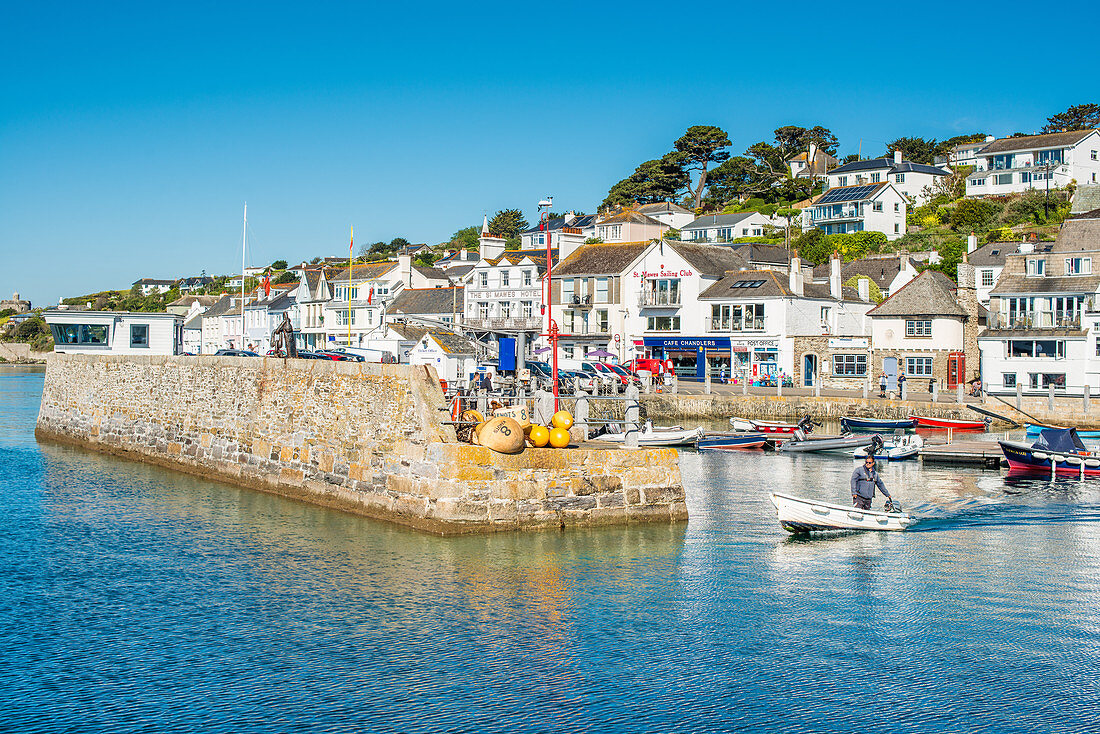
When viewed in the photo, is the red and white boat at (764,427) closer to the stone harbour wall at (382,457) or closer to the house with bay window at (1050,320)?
the house with bay window at (1050,320)

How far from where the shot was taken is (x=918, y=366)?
55781 mm

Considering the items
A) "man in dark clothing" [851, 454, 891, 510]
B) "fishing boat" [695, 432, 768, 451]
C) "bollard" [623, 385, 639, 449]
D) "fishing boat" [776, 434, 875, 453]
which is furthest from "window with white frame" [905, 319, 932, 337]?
"man in dark clothing" [851, 454, 891, 510]

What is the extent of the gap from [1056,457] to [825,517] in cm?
1438

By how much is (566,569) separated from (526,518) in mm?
2222

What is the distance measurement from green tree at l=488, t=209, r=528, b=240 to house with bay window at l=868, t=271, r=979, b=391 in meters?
84.6

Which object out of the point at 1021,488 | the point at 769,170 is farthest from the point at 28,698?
the point at 769,170

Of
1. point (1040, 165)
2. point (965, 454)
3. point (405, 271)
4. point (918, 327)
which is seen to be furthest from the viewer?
point (1040, 165)

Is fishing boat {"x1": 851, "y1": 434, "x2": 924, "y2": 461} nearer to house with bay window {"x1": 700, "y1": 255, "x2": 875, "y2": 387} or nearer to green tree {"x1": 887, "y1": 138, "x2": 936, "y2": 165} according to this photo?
house with bay window {"x1": 700, "y1": 255, "x2": 875, "y2": 387}

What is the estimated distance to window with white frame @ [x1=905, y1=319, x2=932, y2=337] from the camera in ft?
182

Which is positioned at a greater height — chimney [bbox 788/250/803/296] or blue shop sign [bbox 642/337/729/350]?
chimney [bbox 788/250/803/296]

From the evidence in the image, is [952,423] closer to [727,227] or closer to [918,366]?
[918,366]

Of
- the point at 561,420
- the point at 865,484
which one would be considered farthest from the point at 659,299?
the point at 561,420

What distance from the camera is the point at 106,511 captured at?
24.3 meters

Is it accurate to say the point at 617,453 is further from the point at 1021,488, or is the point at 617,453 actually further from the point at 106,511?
the point at 1021,488
